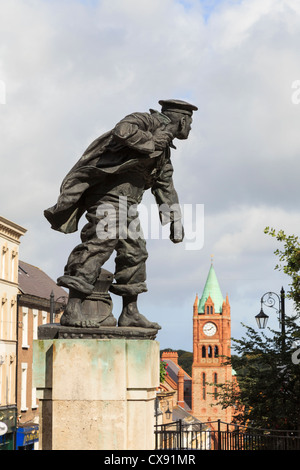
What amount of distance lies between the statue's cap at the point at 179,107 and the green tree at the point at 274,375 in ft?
40.1

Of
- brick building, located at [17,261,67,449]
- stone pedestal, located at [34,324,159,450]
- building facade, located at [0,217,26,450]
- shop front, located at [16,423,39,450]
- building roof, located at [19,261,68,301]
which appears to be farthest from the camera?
building roof, located at [19,261,68,301]

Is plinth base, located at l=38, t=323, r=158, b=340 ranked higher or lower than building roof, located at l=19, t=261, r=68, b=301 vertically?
lower

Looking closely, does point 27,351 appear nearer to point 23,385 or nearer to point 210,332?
point 23,385

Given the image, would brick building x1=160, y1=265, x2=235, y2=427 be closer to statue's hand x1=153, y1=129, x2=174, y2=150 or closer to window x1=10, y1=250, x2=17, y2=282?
window x1=10, y1=250, x2=17, y2=282

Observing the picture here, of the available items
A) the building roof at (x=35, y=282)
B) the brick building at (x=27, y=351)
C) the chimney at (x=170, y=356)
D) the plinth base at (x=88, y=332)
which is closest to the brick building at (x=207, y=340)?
the chimney at (x=170, y=356)

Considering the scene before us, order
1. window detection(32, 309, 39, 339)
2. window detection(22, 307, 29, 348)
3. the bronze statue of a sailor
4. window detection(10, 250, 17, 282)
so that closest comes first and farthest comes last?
the bronze statue of a sailor < window detection(10, 250, 17, 282) < window detection(22, 307, 29, 348) < window detection(32, 309, 39, 339)

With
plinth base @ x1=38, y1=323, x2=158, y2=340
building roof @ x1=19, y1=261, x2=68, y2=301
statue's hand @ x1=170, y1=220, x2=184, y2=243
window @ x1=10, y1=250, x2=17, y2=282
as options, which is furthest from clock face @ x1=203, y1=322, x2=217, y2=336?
plinth base @ x1=38, y1=323, x2=158, y2=340

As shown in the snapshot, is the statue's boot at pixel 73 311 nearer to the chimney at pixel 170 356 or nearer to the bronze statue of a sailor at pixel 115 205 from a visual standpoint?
the bronze statue of a sailor at pixel 115 205

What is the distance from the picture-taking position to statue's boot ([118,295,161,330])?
7.18 m

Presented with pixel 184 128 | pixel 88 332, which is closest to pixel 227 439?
pixel 88 332

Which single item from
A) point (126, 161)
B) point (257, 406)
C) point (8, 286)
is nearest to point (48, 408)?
point (126, 161)

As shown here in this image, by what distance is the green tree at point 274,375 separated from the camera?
19.1 m

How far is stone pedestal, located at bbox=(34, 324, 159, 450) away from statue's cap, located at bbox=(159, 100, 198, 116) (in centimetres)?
239
